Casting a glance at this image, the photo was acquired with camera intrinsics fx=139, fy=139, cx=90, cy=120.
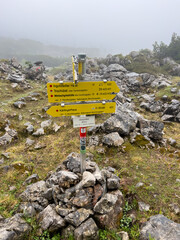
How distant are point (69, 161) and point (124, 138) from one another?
5156mm

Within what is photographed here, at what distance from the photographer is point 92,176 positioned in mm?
4988

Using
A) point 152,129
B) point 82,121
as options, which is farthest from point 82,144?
point 152,129

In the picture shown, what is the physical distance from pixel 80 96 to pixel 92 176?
288 cm

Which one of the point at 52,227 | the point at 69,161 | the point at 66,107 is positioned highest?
the point at 66,107

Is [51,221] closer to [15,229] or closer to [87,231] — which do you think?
[15,229]

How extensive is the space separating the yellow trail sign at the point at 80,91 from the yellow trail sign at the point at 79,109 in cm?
18

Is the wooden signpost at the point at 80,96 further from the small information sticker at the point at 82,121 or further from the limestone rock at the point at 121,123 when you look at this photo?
the limestone rock at the point at 121,123

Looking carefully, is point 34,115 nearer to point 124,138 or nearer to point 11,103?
point 11,103

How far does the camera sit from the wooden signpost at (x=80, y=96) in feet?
13.1

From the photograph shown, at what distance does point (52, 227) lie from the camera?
4.27 metres

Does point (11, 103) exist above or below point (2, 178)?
above

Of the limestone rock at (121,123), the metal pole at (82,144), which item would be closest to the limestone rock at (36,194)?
the metal pole at (82,144)

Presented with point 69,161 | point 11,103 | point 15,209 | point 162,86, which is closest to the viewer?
point 15,209

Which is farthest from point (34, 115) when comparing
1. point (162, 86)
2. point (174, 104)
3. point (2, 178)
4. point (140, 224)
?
point (162, 86)
